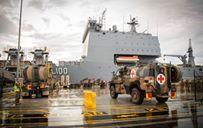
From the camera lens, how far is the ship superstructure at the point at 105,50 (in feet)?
128

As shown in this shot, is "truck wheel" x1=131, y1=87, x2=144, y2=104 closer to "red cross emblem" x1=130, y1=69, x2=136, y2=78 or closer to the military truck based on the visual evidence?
Result: the military truck

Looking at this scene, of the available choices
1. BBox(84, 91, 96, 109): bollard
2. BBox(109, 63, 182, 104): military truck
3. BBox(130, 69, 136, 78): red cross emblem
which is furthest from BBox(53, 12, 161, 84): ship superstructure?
BBox(84, 91, 96, 109): bollard

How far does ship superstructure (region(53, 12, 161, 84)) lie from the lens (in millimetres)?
38969

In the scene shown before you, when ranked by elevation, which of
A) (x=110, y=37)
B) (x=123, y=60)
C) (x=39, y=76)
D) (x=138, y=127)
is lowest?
(x=138, y=127)

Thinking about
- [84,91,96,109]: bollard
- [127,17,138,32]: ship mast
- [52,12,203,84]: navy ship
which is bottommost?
[84,91,96,109]: bollard

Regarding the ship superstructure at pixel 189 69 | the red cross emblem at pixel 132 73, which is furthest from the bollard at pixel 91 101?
the ship superstructure at pixel 189 69

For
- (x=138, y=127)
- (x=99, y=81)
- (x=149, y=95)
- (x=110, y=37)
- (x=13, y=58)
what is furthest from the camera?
(x=13, y=58)

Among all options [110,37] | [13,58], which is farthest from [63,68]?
[13,58]

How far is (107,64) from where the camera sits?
39.6m

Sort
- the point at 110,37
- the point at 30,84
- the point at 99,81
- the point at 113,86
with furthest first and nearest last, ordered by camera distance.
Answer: the point at 110,37 < the point at 99,81 < the point at 30,84 < the point at 113,86

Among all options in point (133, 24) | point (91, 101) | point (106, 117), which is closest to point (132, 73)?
point (91, 101)

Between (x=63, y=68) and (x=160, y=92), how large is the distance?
28.6 meters

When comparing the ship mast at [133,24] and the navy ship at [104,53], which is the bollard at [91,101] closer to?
the navy ship at [104,53]

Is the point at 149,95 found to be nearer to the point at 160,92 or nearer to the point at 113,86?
the point at 160,92
